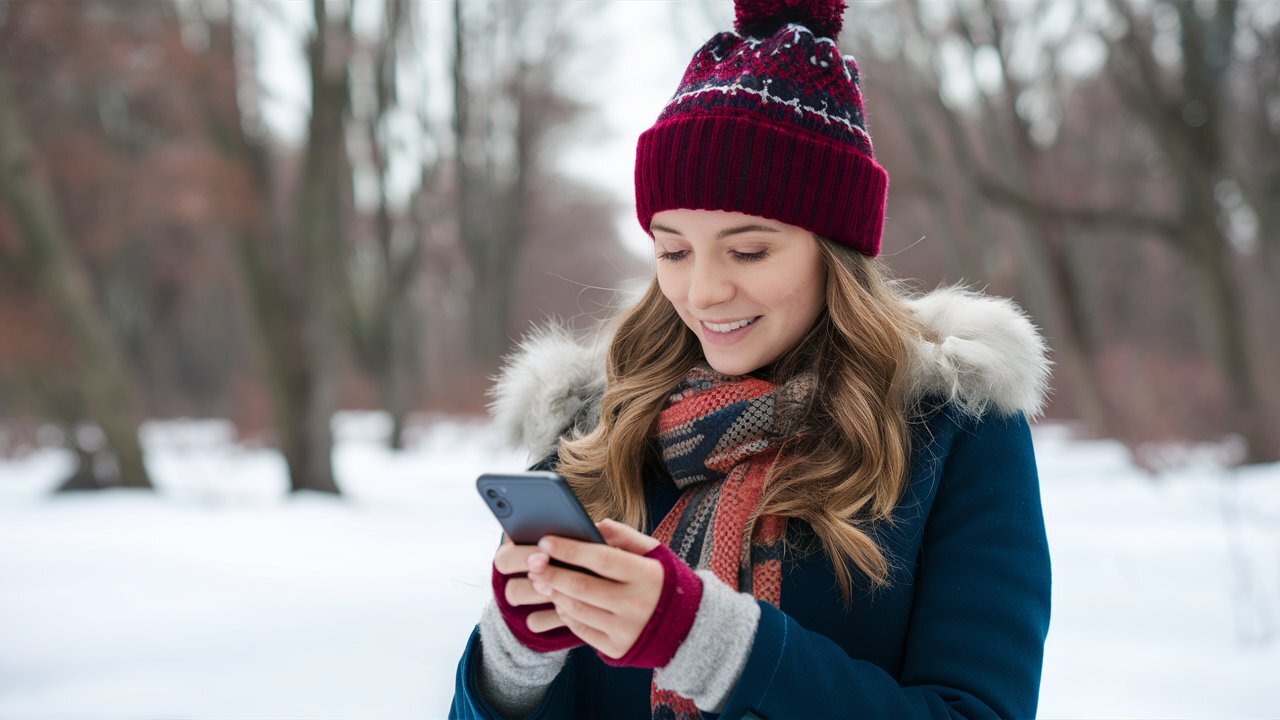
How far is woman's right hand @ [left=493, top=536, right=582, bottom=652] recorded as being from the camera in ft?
4.36

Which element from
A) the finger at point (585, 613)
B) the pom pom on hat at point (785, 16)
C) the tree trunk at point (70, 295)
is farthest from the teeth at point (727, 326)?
the tree trunk at point (70, 295)

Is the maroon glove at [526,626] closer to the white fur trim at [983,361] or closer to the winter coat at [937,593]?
the winter coat at [937,593]

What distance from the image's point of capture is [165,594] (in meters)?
5.40

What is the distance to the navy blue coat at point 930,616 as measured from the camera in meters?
1.29

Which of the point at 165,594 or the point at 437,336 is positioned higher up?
the point at 165,594

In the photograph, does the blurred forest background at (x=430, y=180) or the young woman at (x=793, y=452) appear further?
the blurred forest background at (x=430, y=180)

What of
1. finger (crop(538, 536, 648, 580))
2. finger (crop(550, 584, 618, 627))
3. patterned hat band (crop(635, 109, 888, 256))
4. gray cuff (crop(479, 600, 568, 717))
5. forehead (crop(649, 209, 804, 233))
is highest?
patterned hat band (crop(635, 109, 888, 256))

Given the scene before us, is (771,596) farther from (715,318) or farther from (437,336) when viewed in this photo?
(437,336)

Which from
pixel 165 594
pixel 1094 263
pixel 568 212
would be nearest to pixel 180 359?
pixel 568 212

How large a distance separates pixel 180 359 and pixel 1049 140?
82.9 ft

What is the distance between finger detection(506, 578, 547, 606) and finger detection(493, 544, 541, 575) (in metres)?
0.02

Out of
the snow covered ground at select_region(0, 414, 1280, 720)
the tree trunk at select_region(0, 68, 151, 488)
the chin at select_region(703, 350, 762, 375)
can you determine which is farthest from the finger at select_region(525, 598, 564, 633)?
the tree trunk at select_region(0, 68, 151, 488)

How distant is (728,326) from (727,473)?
9.6 inches

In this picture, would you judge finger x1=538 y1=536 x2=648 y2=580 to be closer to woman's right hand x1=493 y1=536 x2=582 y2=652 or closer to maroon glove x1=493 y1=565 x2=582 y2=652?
woman's right hand x1=493 y1=536 x2=582 y2=652
